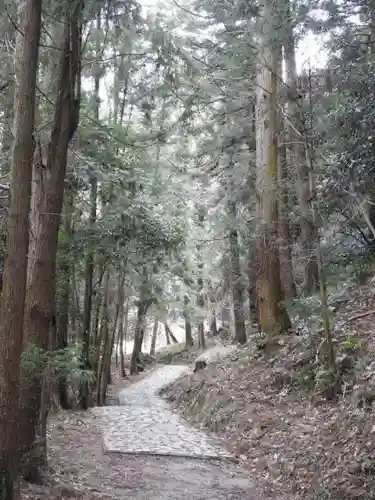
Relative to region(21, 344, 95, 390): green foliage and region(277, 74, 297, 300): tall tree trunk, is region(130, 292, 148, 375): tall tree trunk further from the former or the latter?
region(21, 344, 95, 390): green foliage

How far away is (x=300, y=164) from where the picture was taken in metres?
9.92

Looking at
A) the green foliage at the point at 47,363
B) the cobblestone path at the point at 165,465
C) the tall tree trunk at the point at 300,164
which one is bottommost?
the cobblestone path at the point at 165,465

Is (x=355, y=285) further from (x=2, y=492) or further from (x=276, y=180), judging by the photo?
(x=2, y=492)

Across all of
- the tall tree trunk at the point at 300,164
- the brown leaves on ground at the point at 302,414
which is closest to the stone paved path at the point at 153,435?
the brown leaves on ground at the point at 302,414

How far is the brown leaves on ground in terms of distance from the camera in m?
5.74

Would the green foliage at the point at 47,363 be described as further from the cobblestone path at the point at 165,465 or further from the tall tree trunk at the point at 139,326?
the tall tree trunk at the point at 139,326

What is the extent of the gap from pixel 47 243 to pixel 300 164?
18.4 feet

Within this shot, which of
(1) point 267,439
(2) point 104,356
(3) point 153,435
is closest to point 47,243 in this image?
(1) point 267,439

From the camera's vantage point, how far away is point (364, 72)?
16.1ft

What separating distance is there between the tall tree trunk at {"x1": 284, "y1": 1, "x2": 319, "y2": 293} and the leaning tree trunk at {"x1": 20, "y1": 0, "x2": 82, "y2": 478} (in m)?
2.84

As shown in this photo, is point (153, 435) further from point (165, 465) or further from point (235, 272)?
point (235, 272)

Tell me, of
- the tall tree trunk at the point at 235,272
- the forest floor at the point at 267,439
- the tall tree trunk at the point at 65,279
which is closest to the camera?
the forest floor at the point at 267,439

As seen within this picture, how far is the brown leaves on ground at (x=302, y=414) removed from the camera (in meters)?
5.74

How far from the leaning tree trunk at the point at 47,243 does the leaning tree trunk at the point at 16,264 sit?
0.86 m
